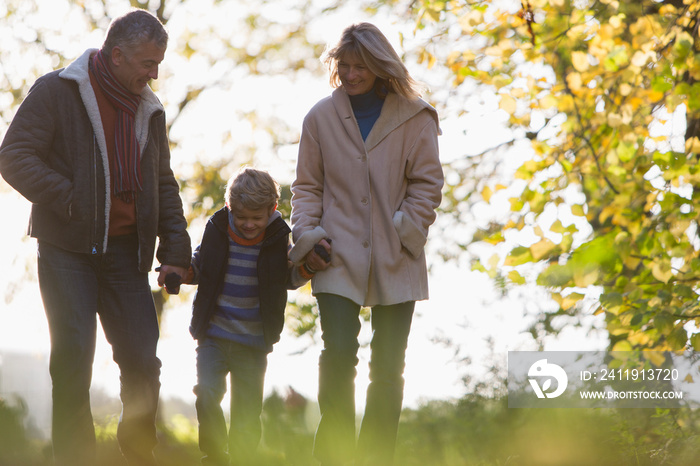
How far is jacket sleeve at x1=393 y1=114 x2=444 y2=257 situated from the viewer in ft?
12.3

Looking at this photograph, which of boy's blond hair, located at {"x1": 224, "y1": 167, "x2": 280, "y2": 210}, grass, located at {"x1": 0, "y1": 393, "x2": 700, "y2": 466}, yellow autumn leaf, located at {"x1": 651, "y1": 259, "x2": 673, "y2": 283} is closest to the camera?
boy's blond hair, located at {"x1": 224, "y1": 167, "x2": 280, "y2": 210}

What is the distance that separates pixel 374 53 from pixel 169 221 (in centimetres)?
121

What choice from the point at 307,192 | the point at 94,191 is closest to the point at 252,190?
the point at 307,192

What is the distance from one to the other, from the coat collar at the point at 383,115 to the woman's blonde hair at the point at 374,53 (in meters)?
0.05

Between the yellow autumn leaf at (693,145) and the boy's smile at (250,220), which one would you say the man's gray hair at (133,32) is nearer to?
the boy's smile at (250,220)

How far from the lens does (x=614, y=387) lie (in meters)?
6.38

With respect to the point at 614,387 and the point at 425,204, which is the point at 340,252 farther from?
the point at 614,387

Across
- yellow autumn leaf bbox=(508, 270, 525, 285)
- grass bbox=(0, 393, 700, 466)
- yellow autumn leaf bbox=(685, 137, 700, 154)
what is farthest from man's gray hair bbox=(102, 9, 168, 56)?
yellow autumn leaf bbox=(685, 137, 700, 154)

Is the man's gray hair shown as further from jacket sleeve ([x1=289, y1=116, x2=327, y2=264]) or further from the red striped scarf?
jacket sleeve ([x1=289, y1=116, x2=327, y2=264])

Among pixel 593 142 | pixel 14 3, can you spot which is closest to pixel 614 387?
pixel 593 142

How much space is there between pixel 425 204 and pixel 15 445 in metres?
3.13

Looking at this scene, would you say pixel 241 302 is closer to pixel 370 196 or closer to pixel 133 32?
pixel 370 196

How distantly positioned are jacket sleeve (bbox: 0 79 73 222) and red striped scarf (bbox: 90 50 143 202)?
0.71 feet

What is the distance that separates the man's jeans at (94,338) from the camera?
Answer: 336 centimetres
